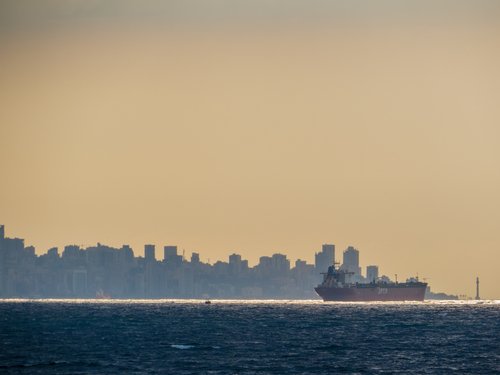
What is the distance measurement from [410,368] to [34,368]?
3675 cm

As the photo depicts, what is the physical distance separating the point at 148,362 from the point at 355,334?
66.1 m

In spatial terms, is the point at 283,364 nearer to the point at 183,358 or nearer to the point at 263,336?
the point at 183,358

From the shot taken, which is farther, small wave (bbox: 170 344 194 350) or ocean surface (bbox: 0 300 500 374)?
small wave (bbox: 170 344 194 350)

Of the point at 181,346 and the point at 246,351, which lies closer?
the point at 246,351

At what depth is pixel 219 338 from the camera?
556 feet

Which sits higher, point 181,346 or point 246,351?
point 181,346

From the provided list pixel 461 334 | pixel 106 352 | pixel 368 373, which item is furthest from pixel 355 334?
pixel 368 373

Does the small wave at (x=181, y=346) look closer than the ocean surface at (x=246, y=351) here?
No

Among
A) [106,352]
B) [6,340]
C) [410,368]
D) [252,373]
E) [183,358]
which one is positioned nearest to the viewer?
[252,373]

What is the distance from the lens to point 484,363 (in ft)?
412

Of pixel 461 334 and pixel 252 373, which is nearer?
pixel 252 373

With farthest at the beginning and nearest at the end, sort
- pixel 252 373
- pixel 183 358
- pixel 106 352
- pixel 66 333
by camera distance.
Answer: pixel 66 333, pixel 106 352, pixel 183 358, pixel 252 373

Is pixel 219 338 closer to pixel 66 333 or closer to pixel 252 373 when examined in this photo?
pixel 66 333

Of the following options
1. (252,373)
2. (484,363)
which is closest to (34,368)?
(252,373)
